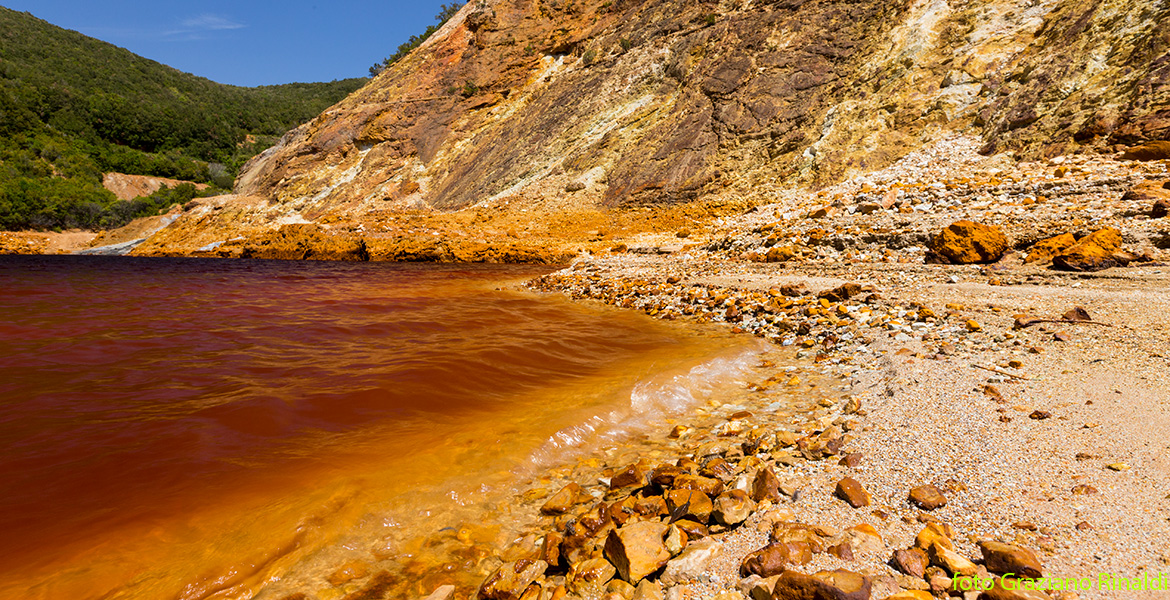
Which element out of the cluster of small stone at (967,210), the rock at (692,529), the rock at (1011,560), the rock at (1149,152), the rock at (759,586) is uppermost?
the rock at (1149,152)

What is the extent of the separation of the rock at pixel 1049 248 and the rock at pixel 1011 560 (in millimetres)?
6766

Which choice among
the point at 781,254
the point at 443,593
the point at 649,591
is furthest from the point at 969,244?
the point at 443,593

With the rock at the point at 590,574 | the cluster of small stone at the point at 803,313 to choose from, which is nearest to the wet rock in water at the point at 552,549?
the rock at the point at 590,574

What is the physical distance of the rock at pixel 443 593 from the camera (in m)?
2.02

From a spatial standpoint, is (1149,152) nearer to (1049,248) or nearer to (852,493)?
(1049,248)

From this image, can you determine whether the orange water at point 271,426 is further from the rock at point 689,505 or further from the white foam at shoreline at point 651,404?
the rock at point 689,505

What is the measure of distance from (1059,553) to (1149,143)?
11011 mm

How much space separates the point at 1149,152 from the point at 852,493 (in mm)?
10682

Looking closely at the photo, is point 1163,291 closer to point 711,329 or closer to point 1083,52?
point 711,329

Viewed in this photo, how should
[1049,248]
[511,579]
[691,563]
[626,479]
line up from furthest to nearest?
[1049,248] → [626,479] → [511,579] → [691,563]

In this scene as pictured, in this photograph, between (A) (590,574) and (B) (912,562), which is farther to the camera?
(A) (590,574)

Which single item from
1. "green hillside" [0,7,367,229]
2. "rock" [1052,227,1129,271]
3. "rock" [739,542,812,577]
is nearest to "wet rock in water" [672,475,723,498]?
"rock" [739,542,812,577]

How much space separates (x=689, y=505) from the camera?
90.1 inches

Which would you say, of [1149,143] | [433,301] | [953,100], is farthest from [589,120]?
[1149,143]
